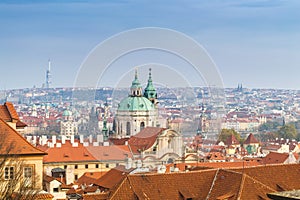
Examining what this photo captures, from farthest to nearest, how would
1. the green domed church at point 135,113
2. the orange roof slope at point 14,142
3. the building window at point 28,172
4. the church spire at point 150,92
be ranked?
the church spire at point 150,92
the green domed church at point 135,113
the building window at point 28,172
the orange roof slope at point 14,142

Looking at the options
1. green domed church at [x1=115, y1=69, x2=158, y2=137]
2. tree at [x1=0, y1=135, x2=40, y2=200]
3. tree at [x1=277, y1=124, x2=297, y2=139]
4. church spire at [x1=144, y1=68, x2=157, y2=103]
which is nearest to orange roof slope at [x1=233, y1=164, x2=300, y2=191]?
tree at [x1=0, y1=135, x2=40, y2=200]

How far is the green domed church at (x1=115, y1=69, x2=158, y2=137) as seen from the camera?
10659 centimetres

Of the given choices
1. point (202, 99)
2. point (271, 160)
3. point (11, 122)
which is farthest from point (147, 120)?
point (11, 122)

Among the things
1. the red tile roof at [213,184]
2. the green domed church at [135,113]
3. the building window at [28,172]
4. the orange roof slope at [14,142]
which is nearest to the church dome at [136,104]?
the green domed church at [135,113]

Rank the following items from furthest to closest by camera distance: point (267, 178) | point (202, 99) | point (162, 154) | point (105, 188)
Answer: point (202, 99), point (162, 154), point (105, 188), point (267, 178)

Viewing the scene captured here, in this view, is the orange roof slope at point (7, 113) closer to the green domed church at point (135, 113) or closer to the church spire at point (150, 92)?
the green domed church at point (135, 113)

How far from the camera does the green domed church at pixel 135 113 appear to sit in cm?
10659

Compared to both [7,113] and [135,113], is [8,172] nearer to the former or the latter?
[7,113]

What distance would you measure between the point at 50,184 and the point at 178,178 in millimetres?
9047

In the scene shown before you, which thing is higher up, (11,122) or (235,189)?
(11,122)

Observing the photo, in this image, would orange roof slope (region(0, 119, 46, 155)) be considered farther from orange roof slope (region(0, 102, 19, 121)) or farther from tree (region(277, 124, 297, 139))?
tree (region(277, 124, 297, 139))

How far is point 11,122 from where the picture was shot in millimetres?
31891

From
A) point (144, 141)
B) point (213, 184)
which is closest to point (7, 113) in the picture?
point (213, 184)

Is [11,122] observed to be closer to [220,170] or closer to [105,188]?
[220,170]
